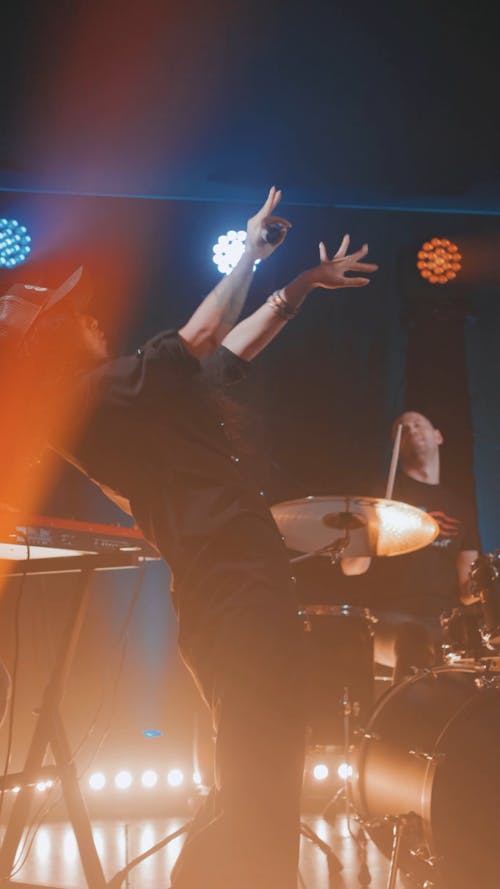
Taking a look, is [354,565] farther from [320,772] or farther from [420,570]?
[320,772]

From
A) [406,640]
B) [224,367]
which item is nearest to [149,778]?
[406,640]

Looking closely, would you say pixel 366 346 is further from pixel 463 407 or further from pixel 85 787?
pixel 85 787

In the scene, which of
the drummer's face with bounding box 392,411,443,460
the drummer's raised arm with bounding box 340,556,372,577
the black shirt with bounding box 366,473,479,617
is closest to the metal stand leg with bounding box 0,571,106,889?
the black shirt with bounding box 366,473,479,617

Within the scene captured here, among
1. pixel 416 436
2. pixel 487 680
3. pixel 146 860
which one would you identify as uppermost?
pixel 416 436

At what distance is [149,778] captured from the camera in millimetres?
3832

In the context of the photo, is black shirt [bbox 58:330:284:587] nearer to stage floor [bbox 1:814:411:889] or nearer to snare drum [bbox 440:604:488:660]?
stage floor [bbox 1:814:411:889]

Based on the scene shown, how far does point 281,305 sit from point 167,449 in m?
0.49

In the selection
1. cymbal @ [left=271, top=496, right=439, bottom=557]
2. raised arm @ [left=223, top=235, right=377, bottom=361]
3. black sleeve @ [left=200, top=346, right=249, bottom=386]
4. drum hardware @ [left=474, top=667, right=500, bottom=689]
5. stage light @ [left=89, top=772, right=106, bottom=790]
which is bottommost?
stage light @ [left=89, top=772, right=106, bottom=790]

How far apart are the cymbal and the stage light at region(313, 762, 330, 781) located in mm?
1266

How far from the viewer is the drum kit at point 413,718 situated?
206 cm

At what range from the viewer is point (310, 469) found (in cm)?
524

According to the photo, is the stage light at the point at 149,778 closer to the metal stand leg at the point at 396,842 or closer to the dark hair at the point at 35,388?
the metal stand leg at the point at 396,842

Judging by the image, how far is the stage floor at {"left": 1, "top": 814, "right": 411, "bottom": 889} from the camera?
8.04 feet

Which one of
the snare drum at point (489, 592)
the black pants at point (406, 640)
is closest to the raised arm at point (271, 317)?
Answer: the snare drum at point (489, 592)
